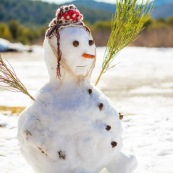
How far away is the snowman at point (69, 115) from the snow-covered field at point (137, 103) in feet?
1.69

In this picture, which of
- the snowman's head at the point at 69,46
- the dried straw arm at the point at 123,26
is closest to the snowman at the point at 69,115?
the snowman's head at the point at 69,46

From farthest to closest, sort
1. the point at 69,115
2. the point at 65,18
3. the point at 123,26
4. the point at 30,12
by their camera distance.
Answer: the point at 30,12
the point at 123,26
the point at 65,18
the point at 69,115

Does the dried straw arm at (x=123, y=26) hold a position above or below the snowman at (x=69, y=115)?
above

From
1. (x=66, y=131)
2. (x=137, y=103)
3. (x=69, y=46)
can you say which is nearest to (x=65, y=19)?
(x=69, y=46)

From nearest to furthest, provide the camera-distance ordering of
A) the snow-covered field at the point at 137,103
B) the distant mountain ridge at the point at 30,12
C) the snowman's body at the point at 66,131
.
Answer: the snowman's body at the point at 66,131 → the snow-covered field at the point at 137,103 → the distant mountain ridge at the point at 30,12

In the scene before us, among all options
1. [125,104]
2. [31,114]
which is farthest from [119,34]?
[125,104]

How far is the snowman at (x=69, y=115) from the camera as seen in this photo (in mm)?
3137

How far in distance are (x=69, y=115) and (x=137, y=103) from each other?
573cm

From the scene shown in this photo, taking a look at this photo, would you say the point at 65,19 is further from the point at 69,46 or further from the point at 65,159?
the point at 65,159

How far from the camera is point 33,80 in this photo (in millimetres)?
11781

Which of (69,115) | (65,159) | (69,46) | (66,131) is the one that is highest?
(69,46)

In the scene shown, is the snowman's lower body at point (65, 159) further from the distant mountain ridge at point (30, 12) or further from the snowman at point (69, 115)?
the distant mountain ridge at point (30, 12)

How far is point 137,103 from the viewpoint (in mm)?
8719

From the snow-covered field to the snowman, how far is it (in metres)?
0.52
